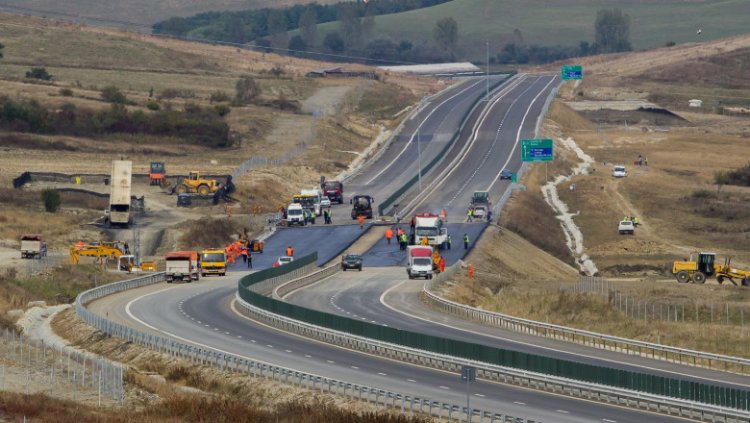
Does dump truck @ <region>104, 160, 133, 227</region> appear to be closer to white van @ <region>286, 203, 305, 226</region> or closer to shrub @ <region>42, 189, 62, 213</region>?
shrub @ <region>42, 189, 62, 213</region>

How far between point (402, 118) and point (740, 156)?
1737 inches

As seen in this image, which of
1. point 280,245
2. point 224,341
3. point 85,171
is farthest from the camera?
point 85,171

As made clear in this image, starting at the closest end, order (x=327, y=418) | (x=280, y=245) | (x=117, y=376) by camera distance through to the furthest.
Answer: (x=327, y=418), (x=117, y=376), (x=280, y=245)

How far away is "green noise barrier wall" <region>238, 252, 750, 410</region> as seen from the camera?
49.0 m

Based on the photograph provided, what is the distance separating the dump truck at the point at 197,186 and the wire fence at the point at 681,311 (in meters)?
56.3

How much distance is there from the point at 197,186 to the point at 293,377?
78893mm

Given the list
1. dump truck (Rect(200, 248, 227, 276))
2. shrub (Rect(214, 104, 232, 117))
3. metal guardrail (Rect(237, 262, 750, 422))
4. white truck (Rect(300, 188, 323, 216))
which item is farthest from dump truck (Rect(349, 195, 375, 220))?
shrub (Rect(214, 104, 232, 117))

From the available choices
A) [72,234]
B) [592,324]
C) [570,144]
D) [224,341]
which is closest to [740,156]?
[570,144]

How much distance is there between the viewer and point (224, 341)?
67188 millimetres

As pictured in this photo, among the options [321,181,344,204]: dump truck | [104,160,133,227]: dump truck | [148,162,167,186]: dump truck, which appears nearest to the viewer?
[104,160,133,227]: dump truck

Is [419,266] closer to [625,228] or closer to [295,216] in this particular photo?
[295,216]

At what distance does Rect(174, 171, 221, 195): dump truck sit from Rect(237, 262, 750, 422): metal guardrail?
5915 cm

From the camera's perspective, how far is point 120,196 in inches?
4552

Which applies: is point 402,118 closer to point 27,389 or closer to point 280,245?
point 280,245
